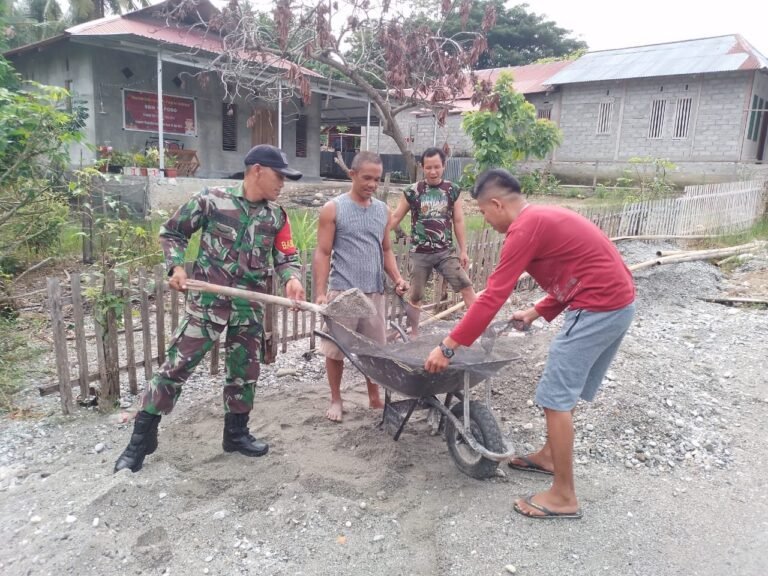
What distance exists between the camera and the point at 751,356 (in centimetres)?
494

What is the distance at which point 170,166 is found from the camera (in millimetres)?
12680

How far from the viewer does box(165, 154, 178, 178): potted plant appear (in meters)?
12.1

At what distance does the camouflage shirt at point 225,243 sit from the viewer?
284 centimetres

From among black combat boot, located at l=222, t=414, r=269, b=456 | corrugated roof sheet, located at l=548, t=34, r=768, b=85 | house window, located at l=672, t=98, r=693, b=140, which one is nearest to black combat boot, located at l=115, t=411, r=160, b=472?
black combat boot, located at l=222, t=414, r=269, b=456

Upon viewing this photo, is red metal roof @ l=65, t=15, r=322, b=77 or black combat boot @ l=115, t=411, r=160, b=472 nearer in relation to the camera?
black combat boot @ l=115, t=411, r=160, b=472

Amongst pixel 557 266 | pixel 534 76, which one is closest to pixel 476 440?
pixel 557 266

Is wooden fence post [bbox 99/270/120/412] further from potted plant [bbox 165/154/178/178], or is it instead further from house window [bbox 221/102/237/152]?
house window [bbox 221/102/237/152]

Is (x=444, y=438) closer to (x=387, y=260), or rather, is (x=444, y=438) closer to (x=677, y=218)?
(x=387, y=260)

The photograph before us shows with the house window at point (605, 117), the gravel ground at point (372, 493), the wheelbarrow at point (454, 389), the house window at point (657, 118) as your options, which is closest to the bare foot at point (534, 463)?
the gravel ground at point (372, 493)

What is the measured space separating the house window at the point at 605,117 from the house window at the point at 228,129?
12.9 m

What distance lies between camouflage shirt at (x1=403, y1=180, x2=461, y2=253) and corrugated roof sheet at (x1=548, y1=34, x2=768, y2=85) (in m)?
16.5

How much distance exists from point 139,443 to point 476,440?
5.59 ft

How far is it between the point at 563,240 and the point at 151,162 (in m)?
11.8

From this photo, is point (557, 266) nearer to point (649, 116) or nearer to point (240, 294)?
point (240, 294)
